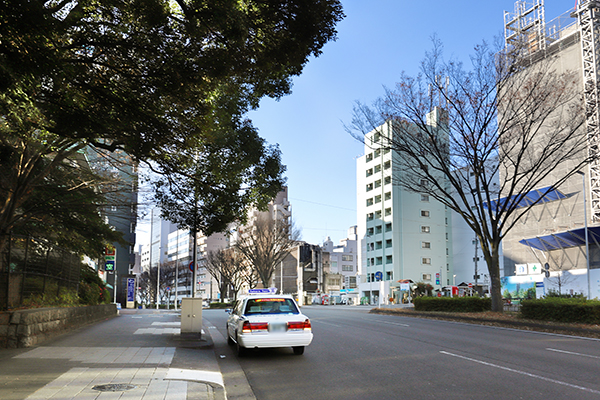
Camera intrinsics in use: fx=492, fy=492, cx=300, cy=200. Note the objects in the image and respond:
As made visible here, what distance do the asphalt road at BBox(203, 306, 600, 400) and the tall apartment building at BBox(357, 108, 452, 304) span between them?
6469 centimetres

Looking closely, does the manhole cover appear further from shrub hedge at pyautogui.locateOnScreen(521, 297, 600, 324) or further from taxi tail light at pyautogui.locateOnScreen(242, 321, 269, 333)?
shrub hedge at pyautogui.locateOnScreen(521, 297, 600, 324)

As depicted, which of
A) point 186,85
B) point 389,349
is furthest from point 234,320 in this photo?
point 186,85

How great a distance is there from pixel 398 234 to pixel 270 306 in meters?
70.1

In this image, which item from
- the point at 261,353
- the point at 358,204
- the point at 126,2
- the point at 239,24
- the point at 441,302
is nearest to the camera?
the point at 239,24

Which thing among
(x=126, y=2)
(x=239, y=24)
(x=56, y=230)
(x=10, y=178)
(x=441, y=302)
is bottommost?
(x=441, y=302)

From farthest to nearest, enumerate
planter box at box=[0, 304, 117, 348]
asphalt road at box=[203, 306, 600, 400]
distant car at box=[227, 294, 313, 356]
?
planter box at box=[0, 304, 117, 348]
distant car at box=[227, 294, 313, 356]
asphalt road at box=[203, 306, 600, 400]

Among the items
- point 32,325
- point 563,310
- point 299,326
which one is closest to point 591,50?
point 563,310

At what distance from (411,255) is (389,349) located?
230 feet

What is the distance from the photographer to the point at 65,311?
51.0 feet

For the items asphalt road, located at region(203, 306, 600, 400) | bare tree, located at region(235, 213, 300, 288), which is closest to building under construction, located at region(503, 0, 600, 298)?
bare tree, located at region(235, 213, 300, 288)

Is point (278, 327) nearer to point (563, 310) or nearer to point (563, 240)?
point (563, 310)

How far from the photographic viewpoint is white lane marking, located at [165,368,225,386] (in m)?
7.98

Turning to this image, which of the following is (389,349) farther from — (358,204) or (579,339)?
(358,204)

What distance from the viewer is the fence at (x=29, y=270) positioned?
44.6 ft
